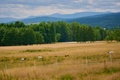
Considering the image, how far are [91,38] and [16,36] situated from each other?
3480 centimetres

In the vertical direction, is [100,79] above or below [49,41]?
above

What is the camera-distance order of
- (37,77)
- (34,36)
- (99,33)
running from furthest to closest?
(99,33) → (34,36) → (37,77)

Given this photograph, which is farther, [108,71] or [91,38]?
[91,38]

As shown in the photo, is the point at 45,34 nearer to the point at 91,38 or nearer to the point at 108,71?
the point at 91,38

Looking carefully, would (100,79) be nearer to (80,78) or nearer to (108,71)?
(80,78)

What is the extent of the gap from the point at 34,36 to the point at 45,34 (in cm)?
1548

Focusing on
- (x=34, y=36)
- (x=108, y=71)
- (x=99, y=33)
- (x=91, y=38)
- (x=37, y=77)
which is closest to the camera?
(x=37, y=77)

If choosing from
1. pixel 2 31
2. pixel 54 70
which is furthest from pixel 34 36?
pixel 54 70

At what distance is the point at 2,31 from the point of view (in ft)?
404

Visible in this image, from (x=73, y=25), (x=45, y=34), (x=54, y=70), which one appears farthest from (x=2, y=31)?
(x=54, y=70)

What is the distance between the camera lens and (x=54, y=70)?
21688 mm

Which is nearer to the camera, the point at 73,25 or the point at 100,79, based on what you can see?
the point at 100,79

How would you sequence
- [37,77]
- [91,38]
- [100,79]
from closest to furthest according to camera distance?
[100,79] < [37,77] < [91,38]

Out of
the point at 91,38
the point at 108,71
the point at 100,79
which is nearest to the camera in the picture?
the point at 100,79
